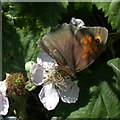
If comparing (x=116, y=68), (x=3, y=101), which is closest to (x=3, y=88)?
(x=3, y=101)

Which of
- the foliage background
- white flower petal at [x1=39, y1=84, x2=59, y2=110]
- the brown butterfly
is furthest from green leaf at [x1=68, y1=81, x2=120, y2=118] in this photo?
the brown butterfly

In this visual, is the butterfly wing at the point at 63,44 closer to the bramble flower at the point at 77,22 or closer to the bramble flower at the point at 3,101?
the bramble flower at the point at 77,22

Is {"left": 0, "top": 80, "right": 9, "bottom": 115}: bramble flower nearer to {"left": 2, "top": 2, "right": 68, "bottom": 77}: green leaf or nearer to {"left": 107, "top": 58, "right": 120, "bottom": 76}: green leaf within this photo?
{"left": 2, "top": 2, "right": 68, "bottom": 77}: green leaf

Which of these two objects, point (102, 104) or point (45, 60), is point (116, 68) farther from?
point (45, 60)

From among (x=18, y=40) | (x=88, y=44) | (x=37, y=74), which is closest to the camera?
(x=88, y=44)

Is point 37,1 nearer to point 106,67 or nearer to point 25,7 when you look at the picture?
point 25,7

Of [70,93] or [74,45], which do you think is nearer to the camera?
[74,45]

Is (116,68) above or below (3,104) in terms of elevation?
above

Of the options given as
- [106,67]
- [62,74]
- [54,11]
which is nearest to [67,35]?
[54,11]
